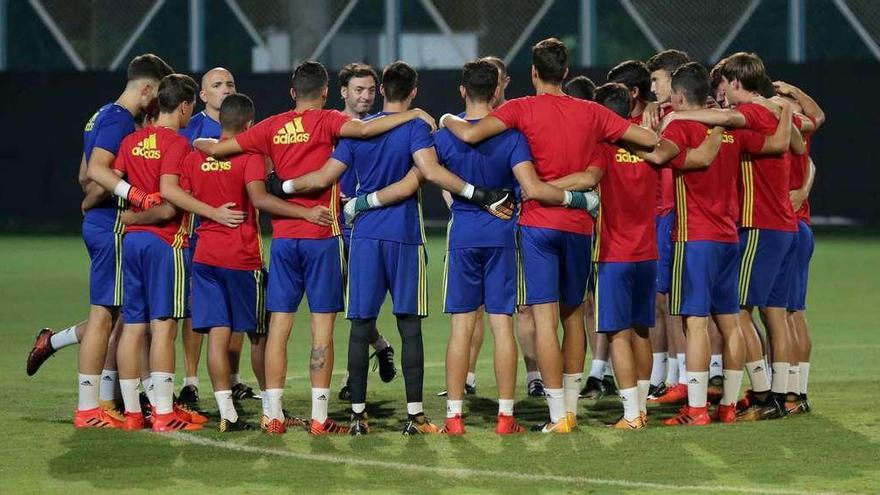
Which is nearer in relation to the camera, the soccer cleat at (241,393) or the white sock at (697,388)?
the white sock at (697,388)

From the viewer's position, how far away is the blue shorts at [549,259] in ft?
31.7

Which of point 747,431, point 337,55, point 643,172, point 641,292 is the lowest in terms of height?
point 747,431

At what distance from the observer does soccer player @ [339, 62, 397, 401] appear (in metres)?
10.6

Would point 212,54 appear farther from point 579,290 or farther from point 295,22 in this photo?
point 579,290

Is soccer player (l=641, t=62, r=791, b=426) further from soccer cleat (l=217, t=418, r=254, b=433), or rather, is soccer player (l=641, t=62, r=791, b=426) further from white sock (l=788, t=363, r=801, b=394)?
soccer cleat (l=217, t=418, r=254, b=433)

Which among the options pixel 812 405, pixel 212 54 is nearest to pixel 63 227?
pixel 212 54

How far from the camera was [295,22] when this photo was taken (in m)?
29.2

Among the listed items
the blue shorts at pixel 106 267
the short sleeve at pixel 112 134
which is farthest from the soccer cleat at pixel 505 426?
the short sleeve at pixel 112 134

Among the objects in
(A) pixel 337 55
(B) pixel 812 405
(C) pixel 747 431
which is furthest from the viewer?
(A) pixel 337 55

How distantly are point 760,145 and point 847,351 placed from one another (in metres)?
4.04

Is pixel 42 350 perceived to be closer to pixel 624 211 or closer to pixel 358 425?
pixel 358 425

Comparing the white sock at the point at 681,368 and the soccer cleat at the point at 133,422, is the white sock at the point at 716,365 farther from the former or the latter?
the soccer cleat at the point at 133,422

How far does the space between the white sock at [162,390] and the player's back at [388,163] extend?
5.04 feet

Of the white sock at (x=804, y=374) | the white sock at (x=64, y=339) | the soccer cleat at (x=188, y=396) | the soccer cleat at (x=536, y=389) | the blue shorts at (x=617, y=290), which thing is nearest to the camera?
the blue shorts at (x=617, y=290)
